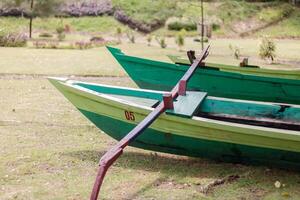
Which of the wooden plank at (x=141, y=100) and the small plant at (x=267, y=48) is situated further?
the small plant at (x=267, y=48)

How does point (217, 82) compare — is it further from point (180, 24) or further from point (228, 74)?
point (180, 24)

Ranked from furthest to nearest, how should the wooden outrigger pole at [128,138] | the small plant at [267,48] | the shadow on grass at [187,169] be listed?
the small plant at [267,48], the shadow on grass at [187,169], the wooden outrigger pole at [128,138]

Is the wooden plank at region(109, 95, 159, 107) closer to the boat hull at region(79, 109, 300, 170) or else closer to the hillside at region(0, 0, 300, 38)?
the boat hull at region(79, 109, 300, 170)

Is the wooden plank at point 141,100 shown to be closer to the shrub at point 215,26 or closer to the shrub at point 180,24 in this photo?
the shrub at point 180,24

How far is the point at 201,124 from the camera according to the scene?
4867 millimetres

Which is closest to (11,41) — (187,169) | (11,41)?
(11,41)

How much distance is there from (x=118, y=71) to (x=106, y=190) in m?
8.38

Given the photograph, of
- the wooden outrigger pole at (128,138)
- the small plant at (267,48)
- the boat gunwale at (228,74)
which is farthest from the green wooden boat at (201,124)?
the small plant at (267,48)

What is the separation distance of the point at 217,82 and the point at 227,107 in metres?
2.30

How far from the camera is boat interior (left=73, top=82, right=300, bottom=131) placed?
5438mm

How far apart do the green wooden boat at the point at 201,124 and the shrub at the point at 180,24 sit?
26.9 metres

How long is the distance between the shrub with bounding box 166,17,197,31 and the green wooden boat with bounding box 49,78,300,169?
88.3 feet

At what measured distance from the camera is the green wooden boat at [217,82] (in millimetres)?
7504

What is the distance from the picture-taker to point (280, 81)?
7.47 metres
